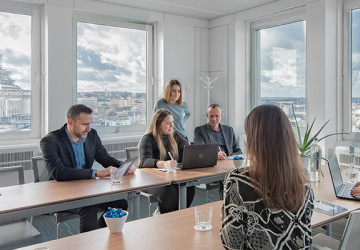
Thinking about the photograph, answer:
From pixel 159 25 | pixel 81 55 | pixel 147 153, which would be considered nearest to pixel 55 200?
pixel 147 153

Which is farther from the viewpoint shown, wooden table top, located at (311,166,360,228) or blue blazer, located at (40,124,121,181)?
blue blazer, located at (40,124,121,181)

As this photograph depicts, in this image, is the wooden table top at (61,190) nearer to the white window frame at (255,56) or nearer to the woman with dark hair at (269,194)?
the woman with dark hair at (269,194)

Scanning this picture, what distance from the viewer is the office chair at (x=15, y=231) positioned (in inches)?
95.0

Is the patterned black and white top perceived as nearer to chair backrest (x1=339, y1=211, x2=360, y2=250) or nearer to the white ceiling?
chair backrest (x1=339, y1=211, x2=360, y2=250)

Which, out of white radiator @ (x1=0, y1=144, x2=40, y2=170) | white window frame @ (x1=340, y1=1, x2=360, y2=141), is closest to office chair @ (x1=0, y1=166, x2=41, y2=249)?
white radiator @ (x1=0, y1=144, x2=40, y2=170)

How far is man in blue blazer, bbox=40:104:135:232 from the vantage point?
2916 millimetres

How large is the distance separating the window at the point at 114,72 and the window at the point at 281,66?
1829 millimetres

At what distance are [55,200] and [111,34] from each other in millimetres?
3896

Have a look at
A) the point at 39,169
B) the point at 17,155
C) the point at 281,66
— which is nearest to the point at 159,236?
the point at 39,169

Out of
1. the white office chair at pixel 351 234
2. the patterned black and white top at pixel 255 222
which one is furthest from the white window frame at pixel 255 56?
the patterned black and white top at pixel 255 222

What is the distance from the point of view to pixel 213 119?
4.44 metres

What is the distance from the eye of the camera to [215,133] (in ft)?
14.7

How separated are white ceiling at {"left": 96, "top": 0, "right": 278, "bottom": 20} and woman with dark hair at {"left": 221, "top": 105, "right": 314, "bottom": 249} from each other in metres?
4.25

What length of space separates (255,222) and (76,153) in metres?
2.13
